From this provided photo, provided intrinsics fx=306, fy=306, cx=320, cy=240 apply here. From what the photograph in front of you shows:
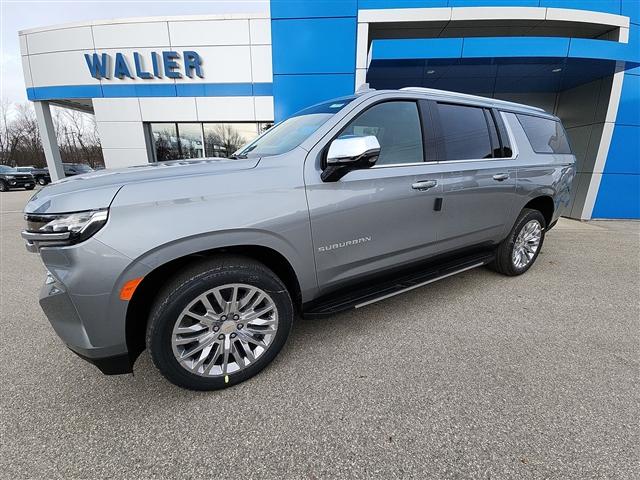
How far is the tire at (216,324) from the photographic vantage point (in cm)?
176

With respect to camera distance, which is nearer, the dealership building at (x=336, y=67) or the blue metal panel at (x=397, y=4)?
the dealership building at (x=336, y=67)

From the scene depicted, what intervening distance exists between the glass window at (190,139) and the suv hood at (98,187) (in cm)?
980

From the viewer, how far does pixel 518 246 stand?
3748 mm

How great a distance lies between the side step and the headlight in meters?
1.39

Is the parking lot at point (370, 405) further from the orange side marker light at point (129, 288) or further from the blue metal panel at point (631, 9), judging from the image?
the blue metal panel at point (631, 9)

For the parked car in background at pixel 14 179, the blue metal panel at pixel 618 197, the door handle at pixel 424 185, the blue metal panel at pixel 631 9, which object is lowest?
the parked car in background at pixel 14 179

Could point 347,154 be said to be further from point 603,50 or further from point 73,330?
point 603,50

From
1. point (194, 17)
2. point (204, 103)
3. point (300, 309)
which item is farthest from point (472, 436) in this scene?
point (194, 17)

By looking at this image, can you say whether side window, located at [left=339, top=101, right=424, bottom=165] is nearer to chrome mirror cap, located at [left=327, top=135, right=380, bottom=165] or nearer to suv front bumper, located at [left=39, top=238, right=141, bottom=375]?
chrome mirror cap, located at [left=327, top=135, right=380, bottom=165]

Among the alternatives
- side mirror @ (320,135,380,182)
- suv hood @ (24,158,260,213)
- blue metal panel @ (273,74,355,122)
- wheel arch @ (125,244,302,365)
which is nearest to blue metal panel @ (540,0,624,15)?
blue metal panel @ (273,74,355,122)

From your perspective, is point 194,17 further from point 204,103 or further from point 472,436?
point 472,436

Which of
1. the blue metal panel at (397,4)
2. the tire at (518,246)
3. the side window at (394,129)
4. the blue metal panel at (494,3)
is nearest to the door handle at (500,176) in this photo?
the tire at (518,246)

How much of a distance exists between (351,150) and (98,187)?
143cm

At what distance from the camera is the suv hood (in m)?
1.56
